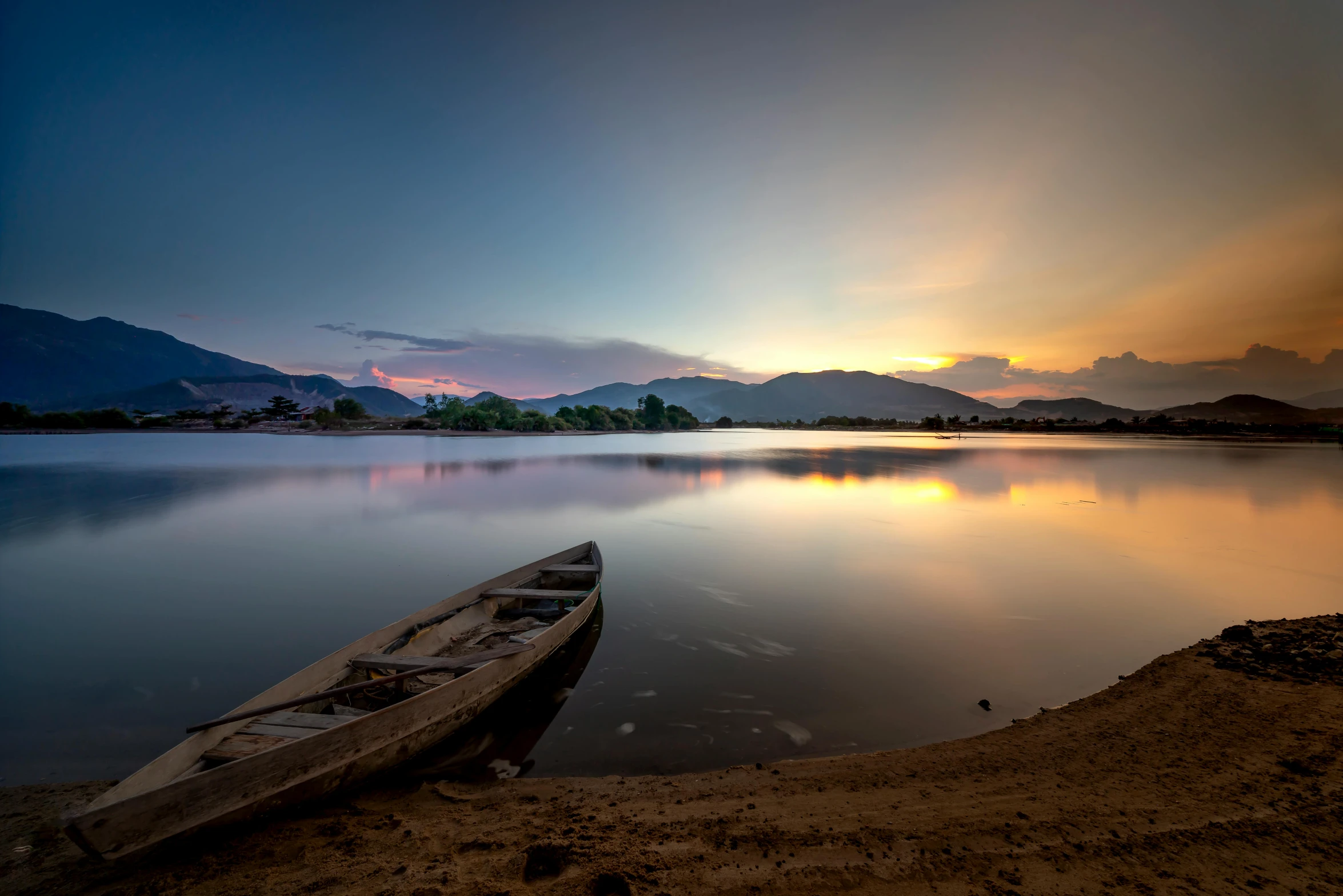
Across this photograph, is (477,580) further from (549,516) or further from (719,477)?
(719,477)

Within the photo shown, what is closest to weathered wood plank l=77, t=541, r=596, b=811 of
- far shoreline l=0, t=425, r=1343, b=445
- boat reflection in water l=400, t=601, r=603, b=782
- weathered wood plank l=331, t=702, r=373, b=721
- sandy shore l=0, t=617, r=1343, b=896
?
weathered wood plank l=331, t=702, r=373, b=721

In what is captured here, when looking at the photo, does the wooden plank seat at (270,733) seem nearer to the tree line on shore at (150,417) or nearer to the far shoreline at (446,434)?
the far shoreline at (446,434)

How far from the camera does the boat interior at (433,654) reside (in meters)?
4.59

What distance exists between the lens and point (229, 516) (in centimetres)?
1902

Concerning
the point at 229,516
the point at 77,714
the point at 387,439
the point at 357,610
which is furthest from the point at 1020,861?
the point at 387,439

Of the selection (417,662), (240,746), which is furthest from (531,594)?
(240,746)

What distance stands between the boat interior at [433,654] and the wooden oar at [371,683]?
17 millimetres

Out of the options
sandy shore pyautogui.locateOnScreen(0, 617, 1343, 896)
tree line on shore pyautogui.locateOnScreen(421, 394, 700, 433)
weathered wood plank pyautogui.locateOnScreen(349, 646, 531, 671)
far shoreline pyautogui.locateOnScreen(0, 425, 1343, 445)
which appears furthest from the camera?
tree line on shore pyautogui.locateOnScreen(421, 394, 700, 433)

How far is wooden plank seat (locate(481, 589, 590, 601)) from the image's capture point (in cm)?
870

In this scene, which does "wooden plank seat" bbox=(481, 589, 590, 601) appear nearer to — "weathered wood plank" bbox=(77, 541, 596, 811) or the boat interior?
the boat interior

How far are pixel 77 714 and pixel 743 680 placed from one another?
28.0 ft

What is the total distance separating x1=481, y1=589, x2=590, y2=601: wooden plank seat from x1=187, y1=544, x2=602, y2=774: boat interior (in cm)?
1

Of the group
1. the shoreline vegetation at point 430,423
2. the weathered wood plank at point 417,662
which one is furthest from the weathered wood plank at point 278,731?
the shoreline vegetation at point 430,423

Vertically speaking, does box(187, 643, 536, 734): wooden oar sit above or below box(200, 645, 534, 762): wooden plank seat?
above
